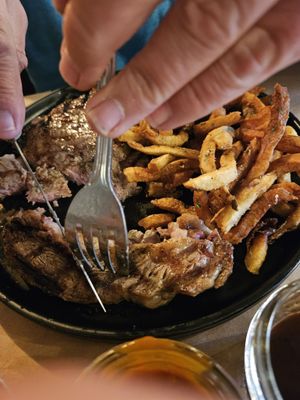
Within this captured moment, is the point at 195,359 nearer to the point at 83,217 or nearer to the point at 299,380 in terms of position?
the point at 299,380

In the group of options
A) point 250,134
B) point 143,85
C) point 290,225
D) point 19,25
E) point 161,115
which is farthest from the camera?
point 19,25

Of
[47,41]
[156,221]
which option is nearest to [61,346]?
[156,221]

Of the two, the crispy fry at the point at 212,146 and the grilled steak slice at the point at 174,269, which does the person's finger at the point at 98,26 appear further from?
the crispy fry at the point at 212,146

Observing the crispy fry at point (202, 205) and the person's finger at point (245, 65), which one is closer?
the person's finger at point (245, 65)

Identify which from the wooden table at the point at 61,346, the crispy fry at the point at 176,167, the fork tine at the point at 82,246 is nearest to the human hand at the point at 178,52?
the fork tine at the point at 82,246

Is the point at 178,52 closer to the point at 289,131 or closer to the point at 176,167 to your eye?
the point at 176,167

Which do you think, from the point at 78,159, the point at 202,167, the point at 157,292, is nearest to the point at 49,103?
the point at 78,159
